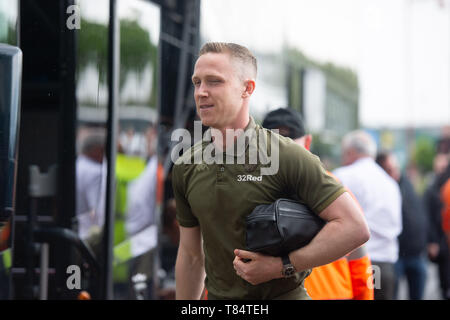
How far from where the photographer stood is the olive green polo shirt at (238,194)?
200 centimetres

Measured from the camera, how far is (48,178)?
3.06m

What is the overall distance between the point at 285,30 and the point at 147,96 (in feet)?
4.49

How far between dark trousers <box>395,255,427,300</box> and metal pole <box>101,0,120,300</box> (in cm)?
396

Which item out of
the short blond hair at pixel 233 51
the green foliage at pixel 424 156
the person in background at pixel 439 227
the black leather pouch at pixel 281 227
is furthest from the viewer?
the green foliage at pixel 424 156

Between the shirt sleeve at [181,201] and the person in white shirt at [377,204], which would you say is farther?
the person in white shirt at [377,204]

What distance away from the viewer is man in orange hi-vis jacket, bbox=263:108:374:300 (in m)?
2.53

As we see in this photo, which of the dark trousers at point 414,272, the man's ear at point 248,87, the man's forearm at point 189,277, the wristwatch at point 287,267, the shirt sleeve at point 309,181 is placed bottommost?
the dark trousers at point 414,272

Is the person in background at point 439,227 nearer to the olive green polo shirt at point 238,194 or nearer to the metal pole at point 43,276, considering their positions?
the metal pole at point 43,276

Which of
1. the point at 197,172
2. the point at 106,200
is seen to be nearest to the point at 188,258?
the point at 197,172

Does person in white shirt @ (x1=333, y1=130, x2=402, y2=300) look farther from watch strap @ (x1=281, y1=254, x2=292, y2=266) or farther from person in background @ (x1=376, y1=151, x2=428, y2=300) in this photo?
watch strap @ (x1=281, y1=254, x2=292, y2=266)

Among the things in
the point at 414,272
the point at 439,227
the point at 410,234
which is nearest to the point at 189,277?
the point at 410,234

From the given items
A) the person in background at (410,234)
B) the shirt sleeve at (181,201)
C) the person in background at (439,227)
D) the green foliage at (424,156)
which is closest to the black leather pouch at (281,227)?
the shirt sleeve at (181,201)

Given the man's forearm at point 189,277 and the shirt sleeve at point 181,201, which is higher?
the shirt sleeve at point 181,201
